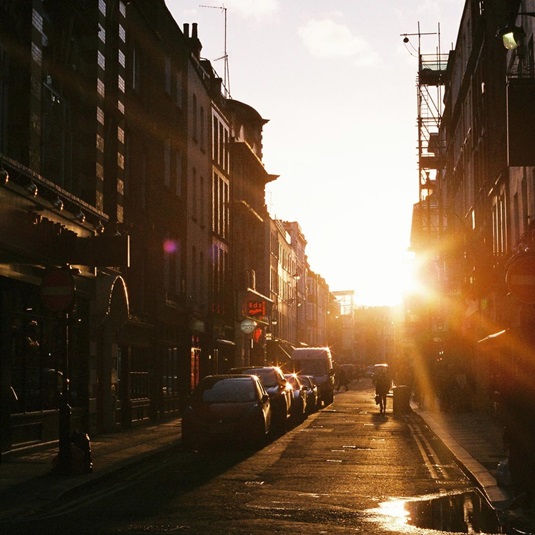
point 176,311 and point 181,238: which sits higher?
point 181,238

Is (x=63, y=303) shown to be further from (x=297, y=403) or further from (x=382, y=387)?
(x=382, y=387)

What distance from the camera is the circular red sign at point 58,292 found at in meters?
16.8

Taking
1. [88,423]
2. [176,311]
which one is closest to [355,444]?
[88,423]

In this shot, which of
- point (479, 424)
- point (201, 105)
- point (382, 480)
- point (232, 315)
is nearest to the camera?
point (382, 480)

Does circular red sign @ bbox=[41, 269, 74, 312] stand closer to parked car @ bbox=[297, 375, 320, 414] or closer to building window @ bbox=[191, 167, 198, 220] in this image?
parked car @ bbox=[297, 375, 320, 414]

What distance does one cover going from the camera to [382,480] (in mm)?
16281

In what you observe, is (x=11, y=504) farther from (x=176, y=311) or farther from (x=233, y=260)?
(x=233, y=260)

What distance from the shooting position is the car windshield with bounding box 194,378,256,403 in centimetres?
2383

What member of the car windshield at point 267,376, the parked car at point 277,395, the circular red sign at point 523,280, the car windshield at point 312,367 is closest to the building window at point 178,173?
the parked car at point 277,395

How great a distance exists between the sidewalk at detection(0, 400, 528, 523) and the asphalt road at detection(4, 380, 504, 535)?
257 mm

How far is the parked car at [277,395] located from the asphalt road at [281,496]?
482cm

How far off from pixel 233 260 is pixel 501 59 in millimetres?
21876

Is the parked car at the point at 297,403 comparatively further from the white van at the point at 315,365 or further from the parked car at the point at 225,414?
the white van at the point at 315,365

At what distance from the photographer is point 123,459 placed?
1928cm
